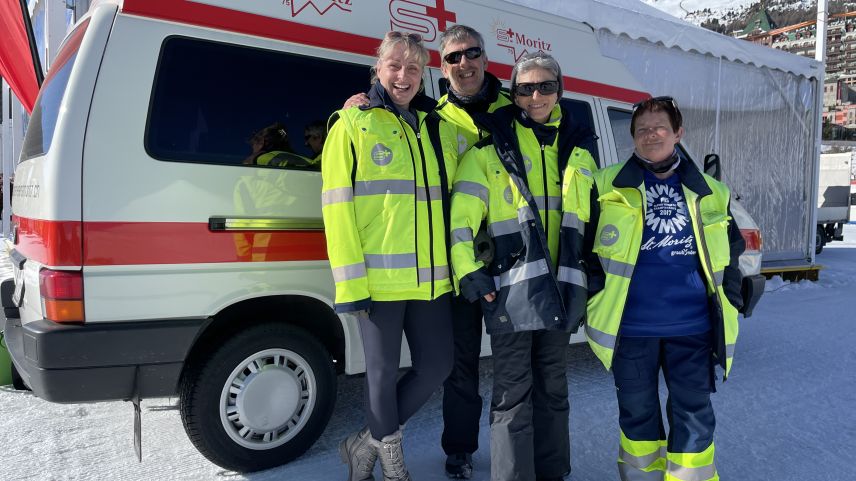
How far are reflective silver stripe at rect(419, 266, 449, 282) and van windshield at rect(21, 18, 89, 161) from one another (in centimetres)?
156

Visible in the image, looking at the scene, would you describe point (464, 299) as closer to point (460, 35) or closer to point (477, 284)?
→ point (477, 284)

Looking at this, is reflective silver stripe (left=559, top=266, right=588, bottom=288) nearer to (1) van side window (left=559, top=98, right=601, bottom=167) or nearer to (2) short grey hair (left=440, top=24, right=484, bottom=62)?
(2) short grey hair (left=440, top=24, right=484, bottom=62)

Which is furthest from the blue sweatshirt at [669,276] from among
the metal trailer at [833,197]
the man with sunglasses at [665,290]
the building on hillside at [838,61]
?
the building on hillside at [838,61]

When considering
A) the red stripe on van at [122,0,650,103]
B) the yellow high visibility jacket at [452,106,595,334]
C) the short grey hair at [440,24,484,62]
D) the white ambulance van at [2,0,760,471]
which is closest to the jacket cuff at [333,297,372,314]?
the yellow high visibility jacket at [452,106,595,334]

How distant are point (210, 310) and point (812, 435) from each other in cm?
315

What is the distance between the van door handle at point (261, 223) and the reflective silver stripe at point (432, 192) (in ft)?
2.27

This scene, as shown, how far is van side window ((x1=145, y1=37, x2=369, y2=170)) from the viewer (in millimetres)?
2424

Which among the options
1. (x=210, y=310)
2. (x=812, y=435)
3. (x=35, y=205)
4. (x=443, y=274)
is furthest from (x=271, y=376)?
(x=812, y=435)

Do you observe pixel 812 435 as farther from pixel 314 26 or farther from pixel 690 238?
pixel 314 26

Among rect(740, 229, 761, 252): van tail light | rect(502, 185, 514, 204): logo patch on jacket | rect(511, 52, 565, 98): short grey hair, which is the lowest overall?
rect(740, 229, 761, 252): van tail light

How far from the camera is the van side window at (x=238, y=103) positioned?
242 centimetres

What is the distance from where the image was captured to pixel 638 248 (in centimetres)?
215

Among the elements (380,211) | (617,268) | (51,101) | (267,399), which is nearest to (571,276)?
(617,268)

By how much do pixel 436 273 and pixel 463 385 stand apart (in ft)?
2.19
